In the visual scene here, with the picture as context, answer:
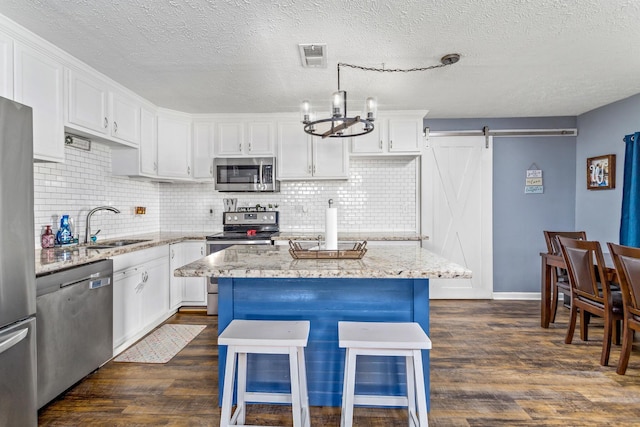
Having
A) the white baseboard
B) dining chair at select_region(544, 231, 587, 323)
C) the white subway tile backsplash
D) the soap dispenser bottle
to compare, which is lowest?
the white baseboard

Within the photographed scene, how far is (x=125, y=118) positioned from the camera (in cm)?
333

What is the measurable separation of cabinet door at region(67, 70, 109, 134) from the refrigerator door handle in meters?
1.64

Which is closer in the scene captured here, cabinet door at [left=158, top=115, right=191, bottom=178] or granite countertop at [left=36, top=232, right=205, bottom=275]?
granite countertop at [left=36, top=232, right=205, bottom=275]

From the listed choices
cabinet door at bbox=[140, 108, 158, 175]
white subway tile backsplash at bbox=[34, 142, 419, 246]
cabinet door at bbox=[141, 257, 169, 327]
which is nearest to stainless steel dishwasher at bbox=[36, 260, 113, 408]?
cabinet door at bbox=[141, 257, 169, 327]

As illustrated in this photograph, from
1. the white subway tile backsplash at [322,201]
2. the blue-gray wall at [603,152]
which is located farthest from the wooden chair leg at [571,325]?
the white subway tile backsplash at [322,201]

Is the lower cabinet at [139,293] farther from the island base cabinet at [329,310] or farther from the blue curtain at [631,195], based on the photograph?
the blue curtain at [631,195]

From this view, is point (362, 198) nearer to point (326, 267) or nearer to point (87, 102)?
point (326, 267)

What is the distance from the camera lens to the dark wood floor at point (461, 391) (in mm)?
1968

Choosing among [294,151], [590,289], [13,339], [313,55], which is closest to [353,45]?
[313,55]

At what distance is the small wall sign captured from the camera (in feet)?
14.5

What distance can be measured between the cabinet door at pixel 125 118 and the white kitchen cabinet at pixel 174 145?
1.29 ft

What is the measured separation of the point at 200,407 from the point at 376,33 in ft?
8.57

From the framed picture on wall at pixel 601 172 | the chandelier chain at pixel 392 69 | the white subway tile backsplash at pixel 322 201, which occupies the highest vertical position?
the chandelier chain at pixel 392 69

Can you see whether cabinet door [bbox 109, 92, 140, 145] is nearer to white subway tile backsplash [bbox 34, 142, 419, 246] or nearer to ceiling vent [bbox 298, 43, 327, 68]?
white subway tile backsplash [bbox 34, 142, 419, 246]
